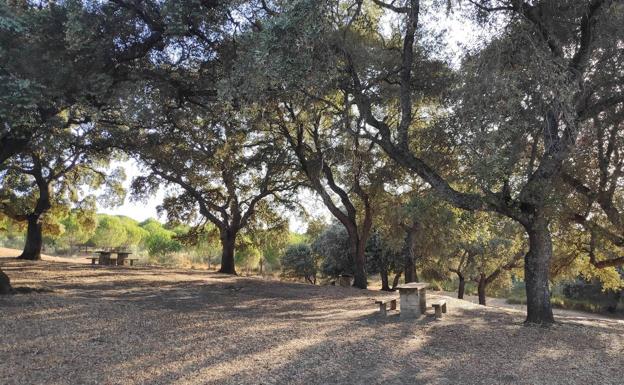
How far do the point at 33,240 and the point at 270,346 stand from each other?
56.8 ft

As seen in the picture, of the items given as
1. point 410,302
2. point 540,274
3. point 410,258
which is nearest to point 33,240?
point 410,258

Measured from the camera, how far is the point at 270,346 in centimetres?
630

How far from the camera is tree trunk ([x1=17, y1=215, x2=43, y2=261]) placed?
19375 millimetres

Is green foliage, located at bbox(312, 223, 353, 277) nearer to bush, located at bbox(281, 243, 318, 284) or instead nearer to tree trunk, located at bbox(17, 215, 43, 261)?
bush, located at bbox(281, 243, 318, 284)

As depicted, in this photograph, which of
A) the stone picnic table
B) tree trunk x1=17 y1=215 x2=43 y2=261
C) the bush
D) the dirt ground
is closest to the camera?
the dirt ground

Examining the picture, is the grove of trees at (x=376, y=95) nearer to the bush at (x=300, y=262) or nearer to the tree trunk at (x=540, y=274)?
the tree trunk at (x=540, y=274)

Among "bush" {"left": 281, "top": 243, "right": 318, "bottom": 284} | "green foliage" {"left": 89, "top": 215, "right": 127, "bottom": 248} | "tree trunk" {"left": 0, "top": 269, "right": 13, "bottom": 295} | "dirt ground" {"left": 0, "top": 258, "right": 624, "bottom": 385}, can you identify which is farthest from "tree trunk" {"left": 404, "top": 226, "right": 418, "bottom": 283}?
"green foliage" {"left": 89, "top": 215, "right": 127, "bottom": 248}

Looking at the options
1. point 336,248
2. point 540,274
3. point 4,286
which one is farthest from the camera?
point 336,248

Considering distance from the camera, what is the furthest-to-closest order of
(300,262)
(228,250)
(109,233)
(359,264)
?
(109,233), (300,262), (228,250), (359,264)

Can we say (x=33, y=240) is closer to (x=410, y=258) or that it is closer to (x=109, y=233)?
(x=410, y=258)

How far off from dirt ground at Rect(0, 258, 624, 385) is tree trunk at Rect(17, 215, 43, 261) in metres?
11.0

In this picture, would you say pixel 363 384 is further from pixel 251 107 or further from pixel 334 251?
pixel 334 251

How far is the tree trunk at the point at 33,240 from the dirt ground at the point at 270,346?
11.0 meters

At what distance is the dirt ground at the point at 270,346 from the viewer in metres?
5.15
